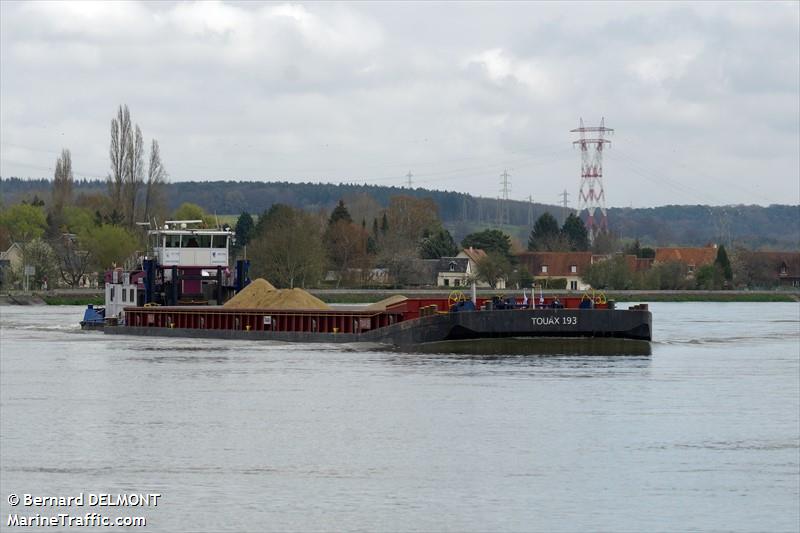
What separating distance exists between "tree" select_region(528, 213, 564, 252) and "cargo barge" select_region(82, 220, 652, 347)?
10633 cm

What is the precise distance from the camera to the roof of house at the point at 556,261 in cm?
14988

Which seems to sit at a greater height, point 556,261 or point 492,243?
point 492,243

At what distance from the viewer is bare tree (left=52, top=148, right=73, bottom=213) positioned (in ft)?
459

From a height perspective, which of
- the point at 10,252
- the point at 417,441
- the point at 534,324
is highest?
the point at 10,252

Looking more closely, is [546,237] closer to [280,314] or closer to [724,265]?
[724,265]

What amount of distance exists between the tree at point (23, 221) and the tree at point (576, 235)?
209 ft

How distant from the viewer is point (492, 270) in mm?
129250

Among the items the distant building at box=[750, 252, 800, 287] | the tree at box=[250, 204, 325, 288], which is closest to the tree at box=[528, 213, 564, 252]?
the distant building at box=[750, 252, 800, 287]

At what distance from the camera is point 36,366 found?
146ft

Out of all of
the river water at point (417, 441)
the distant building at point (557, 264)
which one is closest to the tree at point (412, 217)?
the distant building at point (557, 264)

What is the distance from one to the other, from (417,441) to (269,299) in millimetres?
30869

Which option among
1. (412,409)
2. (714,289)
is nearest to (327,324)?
(412,409)

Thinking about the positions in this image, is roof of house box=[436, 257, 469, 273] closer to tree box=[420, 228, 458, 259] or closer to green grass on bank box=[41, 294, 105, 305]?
tree box=[420, 228, 458, 259]

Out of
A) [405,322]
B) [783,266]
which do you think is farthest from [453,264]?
[405,322]
